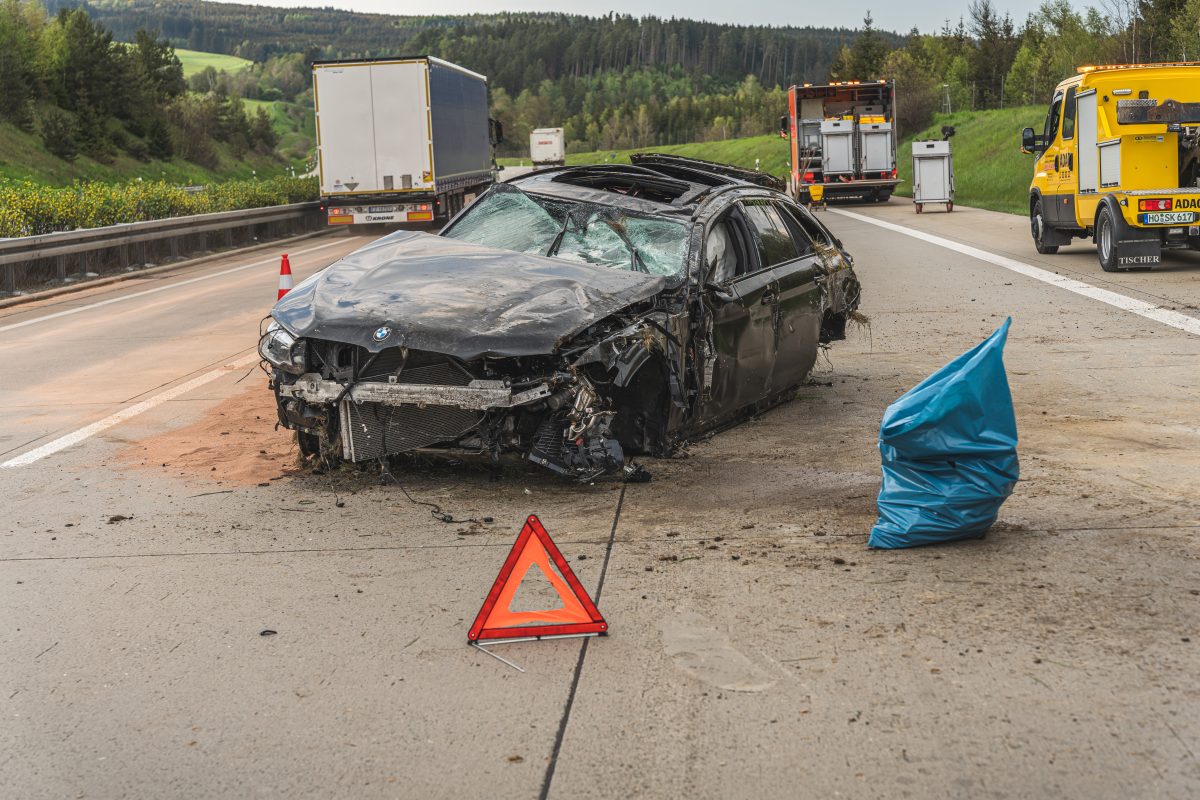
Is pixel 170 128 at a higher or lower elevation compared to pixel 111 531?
higher

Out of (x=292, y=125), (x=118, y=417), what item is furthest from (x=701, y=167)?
(x=292, y=125)

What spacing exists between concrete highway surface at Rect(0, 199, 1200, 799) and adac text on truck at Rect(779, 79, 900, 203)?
101 ft

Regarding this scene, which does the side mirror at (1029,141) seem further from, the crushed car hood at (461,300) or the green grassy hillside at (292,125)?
the green grassy hillside at (292,125)

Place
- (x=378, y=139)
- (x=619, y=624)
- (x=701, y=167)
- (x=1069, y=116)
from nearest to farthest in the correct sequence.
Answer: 1. (x=619, y=624)
2. (x=701, y=167)
3. (x=1069, y=116)
4. (x=378, y=139)

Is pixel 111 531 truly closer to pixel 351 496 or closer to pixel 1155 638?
pixel 351 496

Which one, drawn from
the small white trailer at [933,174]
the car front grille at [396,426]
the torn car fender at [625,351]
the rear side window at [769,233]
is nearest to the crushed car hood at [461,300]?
the torn car fender at [625,351]

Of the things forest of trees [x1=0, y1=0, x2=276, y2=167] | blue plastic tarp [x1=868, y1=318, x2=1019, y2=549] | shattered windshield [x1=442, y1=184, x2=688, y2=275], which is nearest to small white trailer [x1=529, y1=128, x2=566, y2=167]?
forest of trees [x1=0, y1=0, x2=276, y2=167]

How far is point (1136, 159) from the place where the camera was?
18172mm

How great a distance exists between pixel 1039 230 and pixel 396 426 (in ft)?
55.8

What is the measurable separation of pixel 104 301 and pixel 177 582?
14663 millimetres

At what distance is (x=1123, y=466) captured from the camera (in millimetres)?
7176

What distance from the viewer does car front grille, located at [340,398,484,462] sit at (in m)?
6.80

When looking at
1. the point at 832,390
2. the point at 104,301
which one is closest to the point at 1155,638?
the point at 832,390

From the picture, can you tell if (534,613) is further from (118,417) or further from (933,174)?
(933,174)
